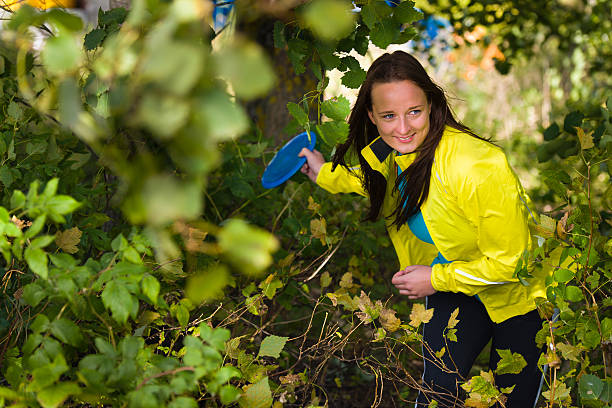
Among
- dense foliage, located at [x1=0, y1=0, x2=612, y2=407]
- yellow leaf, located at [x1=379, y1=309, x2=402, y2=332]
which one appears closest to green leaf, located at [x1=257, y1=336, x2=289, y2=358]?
dense foliage, located at [x1=0, y1=0, x2=612, y2=407]

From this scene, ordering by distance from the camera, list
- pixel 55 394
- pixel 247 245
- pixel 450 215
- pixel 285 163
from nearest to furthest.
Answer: pixel 247 245
pixel 55 394
pixel 450 215
pixel 285 163

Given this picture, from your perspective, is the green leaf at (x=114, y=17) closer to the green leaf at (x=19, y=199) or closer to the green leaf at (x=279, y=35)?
the green leaf at (x=279, y=35)

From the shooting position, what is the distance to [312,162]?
2242 millimetres

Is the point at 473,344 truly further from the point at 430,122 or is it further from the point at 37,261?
the point at 37,261

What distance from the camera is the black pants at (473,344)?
5.98 feet

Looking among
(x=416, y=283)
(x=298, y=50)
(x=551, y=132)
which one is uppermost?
(x=298, y=50)

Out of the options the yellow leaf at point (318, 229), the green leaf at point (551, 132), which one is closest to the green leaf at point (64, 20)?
the yellow leaf at point (318, 229)

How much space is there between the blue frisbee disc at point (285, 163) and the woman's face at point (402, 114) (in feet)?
1.56

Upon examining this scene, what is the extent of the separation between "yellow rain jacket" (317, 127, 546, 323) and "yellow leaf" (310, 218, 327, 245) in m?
0.26

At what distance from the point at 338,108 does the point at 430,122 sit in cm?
56

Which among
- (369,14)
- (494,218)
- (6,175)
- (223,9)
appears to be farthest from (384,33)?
(223,9)

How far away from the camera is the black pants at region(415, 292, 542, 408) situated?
1.82 meters

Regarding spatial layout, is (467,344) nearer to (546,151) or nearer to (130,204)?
(546,151)

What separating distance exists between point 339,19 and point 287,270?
1405 millimetres
